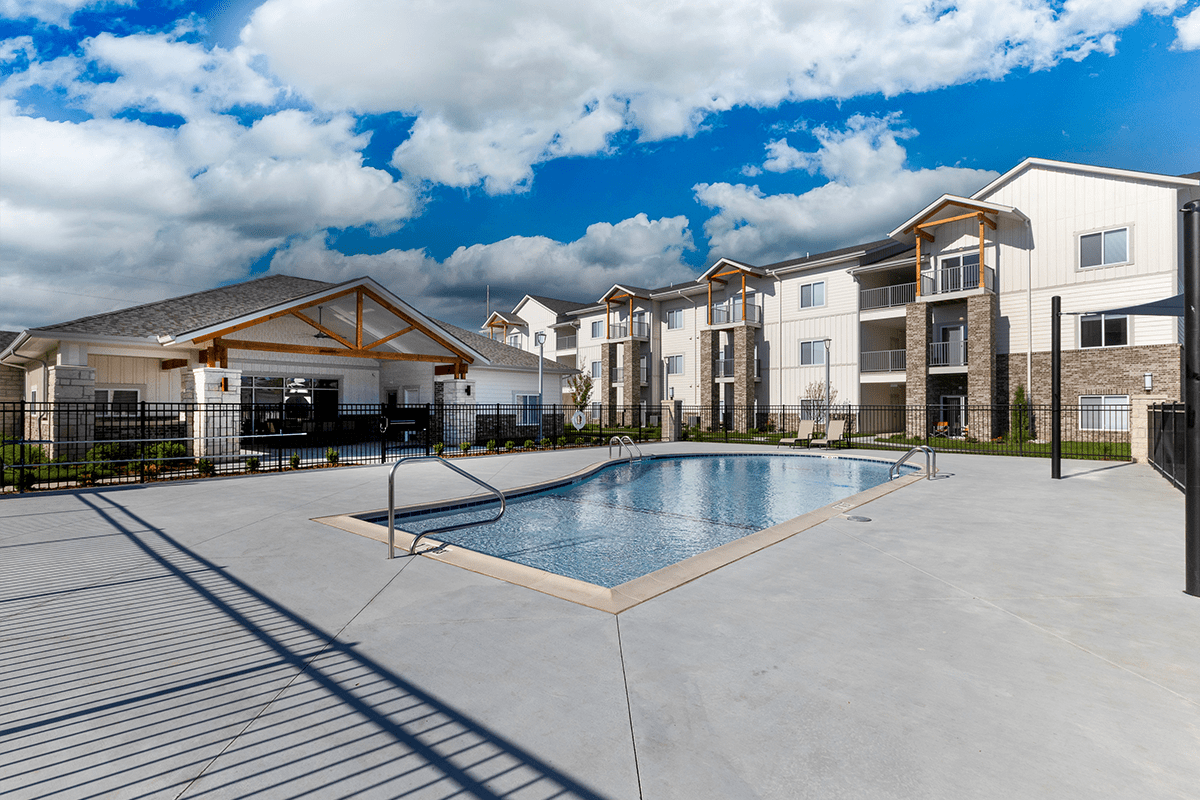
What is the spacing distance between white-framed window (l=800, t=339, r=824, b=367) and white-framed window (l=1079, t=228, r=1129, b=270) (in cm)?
1125

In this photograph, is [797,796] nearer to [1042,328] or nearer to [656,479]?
[656,479]

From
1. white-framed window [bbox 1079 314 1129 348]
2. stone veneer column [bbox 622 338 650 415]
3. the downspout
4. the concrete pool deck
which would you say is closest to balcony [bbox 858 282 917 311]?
the downspout

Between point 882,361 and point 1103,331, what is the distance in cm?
872

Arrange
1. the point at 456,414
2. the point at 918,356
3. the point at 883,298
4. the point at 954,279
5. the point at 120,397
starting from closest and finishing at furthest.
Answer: the point at 120,397, the point at 456,414, the point at 954,279, the point at 918,356, the point at 883,298

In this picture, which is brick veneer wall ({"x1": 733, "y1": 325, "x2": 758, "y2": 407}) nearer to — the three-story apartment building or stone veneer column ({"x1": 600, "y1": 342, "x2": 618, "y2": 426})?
the three-story apartment building

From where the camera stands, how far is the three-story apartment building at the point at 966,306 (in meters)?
22.0

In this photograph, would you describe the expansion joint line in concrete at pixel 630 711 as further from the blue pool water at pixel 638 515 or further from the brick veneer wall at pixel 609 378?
the brick veneer wall at pixel 609 378

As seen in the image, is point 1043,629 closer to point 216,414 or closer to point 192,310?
point 216,414

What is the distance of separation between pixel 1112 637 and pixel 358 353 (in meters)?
20.2

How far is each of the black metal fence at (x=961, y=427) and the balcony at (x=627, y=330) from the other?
8730 millimetres

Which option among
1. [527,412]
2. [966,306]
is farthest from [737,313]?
[527,412]

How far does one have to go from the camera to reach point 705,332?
34344 millimetres

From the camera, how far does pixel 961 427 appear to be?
26.7 meters

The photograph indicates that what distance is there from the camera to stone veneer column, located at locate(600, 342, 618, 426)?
39.2m
